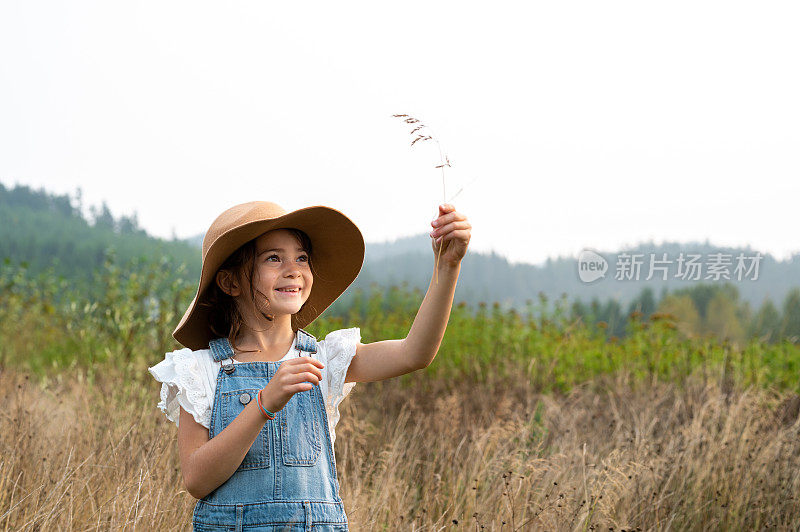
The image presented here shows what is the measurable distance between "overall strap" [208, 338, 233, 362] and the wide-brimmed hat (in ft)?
0.42

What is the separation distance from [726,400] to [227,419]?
4215 millimetres

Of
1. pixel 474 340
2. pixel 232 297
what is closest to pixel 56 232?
pixel 474 340

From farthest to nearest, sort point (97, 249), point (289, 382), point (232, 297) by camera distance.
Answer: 1. point (97, 249)
2. point (232, 297)
3. point (289, 382)

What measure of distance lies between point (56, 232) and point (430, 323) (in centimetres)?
4927

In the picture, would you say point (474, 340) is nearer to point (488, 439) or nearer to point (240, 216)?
point (488, 439)

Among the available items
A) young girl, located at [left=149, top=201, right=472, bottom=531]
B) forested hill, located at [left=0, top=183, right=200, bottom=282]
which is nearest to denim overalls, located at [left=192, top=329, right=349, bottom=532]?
young girl, located at [left=149, top=201, right=472, bottom=531]

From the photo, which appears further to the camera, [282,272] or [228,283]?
[228,283]

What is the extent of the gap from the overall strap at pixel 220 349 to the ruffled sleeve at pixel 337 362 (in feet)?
0.89

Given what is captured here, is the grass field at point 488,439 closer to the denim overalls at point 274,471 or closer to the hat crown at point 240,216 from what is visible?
the denim overalls at point 274,471

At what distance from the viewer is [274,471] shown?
74.4 inches

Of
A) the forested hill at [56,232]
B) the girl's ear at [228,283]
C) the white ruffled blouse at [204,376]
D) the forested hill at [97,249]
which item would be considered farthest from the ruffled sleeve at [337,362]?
the forested hill at [56,232]

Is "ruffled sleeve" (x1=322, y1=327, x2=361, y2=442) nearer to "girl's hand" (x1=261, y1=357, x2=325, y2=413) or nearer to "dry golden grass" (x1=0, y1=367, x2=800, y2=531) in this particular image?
"girl's hand" (x1=261, y1=357, x2=325, y2=413)

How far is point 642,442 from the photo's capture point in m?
3.66

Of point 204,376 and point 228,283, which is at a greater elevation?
point 228,283
